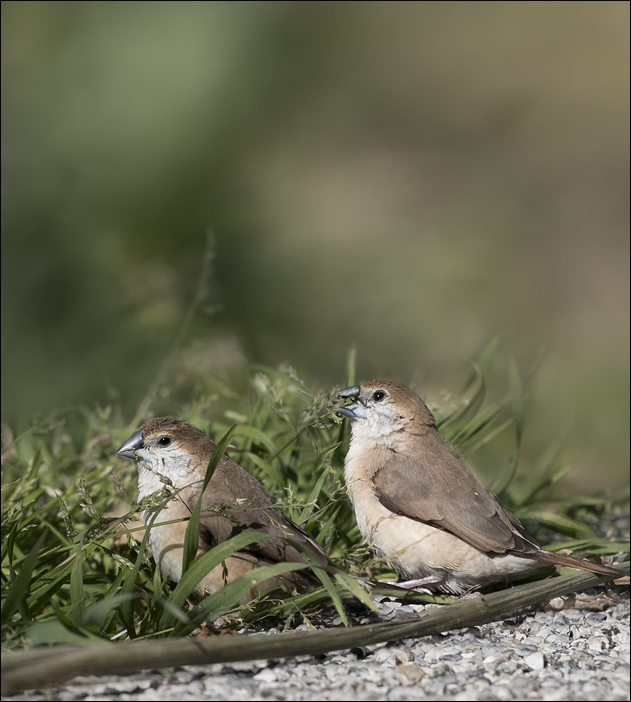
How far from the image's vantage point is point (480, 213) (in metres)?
8.81

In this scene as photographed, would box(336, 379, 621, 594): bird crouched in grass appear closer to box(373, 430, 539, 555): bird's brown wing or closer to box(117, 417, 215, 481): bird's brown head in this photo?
box(373, 430, 539, 555): bird's brown wing

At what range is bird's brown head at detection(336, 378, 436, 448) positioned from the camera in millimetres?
3318

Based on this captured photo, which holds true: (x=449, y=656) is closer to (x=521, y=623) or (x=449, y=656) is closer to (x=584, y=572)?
(x=521, y=623)

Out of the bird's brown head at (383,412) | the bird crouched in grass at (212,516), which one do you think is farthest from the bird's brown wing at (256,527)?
the bird's brown head at (383,412)

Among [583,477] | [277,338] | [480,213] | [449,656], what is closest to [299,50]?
[480,213]

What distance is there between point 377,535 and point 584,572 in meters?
0.78

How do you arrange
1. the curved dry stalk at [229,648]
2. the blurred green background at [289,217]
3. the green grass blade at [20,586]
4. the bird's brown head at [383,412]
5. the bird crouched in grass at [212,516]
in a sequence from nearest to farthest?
the curved dry stalk at [229,648]
the green grass blade at [20,586]
the bird crouched in grass at [212,516]
the bird's brown head at [383,412]
the blurred green background at [289,217]

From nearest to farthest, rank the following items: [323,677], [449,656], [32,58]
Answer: [323,677], [449,656], [32,58]

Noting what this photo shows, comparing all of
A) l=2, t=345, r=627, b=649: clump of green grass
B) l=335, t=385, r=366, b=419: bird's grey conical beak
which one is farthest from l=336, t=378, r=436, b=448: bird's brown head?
Answer: l=2, t=345, r=627, b=649: clump of green grass

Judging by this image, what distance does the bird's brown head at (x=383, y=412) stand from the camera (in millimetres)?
3318

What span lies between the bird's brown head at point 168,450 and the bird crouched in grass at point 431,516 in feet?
2.09

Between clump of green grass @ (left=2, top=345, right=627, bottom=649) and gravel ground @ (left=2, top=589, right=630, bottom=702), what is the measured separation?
16 cm

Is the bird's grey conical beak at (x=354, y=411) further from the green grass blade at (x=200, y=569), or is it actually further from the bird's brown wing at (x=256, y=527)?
the green grass blade at (x=200, y=569)

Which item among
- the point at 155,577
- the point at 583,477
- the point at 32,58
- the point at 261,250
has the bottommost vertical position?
the point at 583,477
